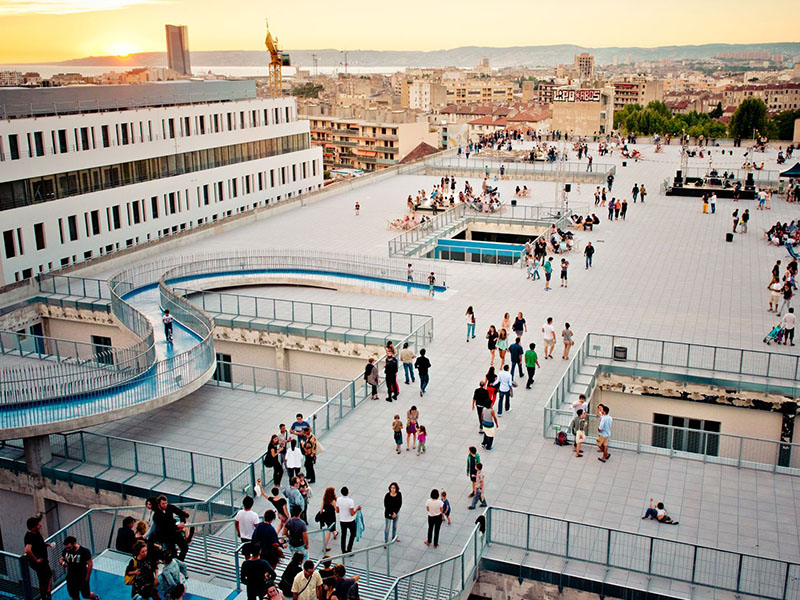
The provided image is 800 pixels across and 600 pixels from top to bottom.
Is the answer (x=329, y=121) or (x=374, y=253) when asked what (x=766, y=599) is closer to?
(x=374, y=253)

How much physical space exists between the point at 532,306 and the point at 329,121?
415 ft

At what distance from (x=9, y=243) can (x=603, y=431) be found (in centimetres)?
2981

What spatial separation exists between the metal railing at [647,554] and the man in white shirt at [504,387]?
15.6 ft

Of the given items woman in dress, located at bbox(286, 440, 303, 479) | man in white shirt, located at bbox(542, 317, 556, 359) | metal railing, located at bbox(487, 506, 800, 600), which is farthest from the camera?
man in white shirt, located at bbox(542, 317, 556, 359)

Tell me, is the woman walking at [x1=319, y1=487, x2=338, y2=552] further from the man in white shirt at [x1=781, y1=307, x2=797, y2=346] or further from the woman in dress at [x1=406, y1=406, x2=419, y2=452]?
the man in white shirt at [x1=781, y1=307, x2=797, y2=346]

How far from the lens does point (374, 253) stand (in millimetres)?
35156

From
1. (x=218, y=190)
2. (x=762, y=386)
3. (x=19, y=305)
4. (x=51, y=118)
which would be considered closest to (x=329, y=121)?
(x=218, y=190)

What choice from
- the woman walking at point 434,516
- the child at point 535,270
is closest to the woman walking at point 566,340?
the child at point 535,270

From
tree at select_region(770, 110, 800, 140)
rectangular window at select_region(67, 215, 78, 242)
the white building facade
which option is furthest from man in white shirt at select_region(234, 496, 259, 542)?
tree at select_region(770, 110, 800, 140)

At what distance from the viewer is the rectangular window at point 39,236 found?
3772 cm

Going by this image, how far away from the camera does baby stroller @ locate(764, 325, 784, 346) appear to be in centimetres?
2339

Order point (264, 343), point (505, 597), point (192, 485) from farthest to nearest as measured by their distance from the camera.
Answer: point (264, 343), point (192, 485), point (505, 597)

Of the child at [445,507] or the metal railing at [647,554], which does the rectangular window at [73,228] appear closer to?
the child at [445,507]

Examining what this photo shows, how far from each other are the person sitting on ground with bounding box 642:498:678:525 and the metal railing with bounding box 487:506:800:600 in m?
1.24
